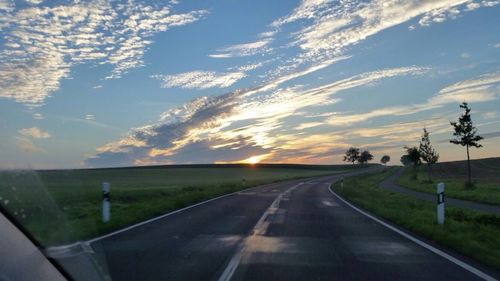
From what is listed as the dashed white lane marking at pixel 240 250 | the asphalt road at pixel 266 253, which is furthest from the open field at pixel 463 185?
the asphalt road at pixel 266 253

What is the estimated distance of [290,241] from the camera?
10.0 m

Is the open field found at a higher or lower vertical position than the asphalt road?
higher

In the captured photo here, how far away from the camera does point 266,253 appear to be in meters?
8.53

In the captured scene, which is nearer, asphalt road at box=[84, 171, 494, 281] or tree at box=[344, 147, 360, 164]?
asphalt road at box=[84, 171, 494, 281]

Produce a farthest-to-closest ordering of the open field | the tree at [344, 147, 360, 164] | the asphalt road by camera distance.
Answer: the tree at [344, 147, 360, 164] → the open field → the asphalt road

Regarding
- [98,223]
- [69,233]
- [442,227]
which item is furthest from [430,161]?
[69,233]

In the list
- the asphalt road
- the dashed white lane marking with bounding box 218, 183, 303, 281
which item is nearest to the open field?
the dashed white lane marking with bounding box 218, 183, 303, 281

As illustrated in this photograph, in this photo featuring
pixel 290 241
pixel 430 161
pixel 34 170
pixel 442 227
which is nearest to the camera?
pixel 34 170

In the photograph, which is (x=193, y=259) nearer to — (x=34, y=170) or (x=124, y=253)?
(x=124, y=253)

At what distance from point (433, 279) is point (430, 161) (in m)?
53.7

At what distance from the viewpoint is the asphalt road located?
22.4ft

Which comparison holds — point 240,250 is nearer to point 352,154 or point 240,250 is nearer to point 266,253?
point 266,253

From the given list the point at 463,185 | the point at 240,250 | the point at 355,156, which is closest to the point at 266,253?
the point at 240,250

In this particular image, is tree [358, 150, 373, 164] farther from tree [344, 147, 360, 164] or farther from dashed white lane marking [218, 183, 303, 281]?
dashed white lane marking [218, 183, 303, 281]
